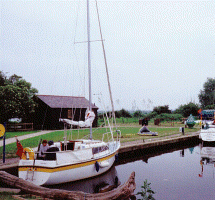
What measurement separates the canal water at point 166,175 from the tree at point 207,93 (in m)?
63.6

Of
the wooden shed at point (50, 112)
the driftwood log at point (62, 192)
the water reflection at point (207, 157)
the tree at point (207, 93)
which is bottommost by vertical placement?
the water reflection at point (207, 157)

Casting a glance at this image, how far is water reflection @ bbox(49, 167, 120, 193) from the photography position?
12.3 metres

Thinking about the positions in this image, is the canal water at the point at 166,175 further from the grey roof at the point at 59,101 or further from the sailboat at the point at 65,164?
the grey roof at the point at 59,101

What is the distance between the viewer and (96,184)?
44.1ft

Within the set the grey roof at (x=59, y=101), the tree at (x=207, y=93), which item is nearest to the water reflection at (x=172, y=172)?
the grey roof at (x=59, y=101)

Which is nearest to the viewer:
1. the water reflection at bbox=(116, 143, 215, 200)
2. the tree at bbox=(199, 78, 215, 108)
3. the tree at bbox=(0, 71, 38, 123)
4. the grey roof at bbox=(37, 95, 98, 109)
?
the water reflection at bbox=(116, 143, 215, 200)

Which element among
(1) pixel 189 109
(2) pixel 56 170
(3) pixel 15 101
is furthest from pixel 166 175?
(1) pixel 189 109

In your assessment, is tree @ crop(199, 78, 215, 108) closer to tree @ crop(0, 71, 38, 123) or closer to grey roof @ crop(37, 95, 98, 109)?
grey roof @ crop(37, 95, 98, 109)

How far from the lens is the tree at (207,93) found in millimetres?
81125

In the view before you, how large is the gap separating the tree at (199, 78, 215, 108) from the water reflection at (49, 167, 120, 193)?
73.8m

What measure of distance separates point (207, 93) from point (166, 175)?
74679 millimetres

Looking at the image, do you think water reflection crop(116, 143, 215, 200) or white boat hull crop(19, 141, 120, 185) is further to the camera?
water reflection crop(116, 143, 215, 200)

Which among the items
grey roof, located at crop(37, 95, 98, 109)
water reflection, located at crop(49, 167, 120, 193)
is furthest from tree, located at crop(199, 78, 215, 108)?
water reflection, located at crop(49, 167, 120, 193)

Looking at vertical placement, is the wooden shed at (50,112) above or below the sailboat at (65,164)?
above
